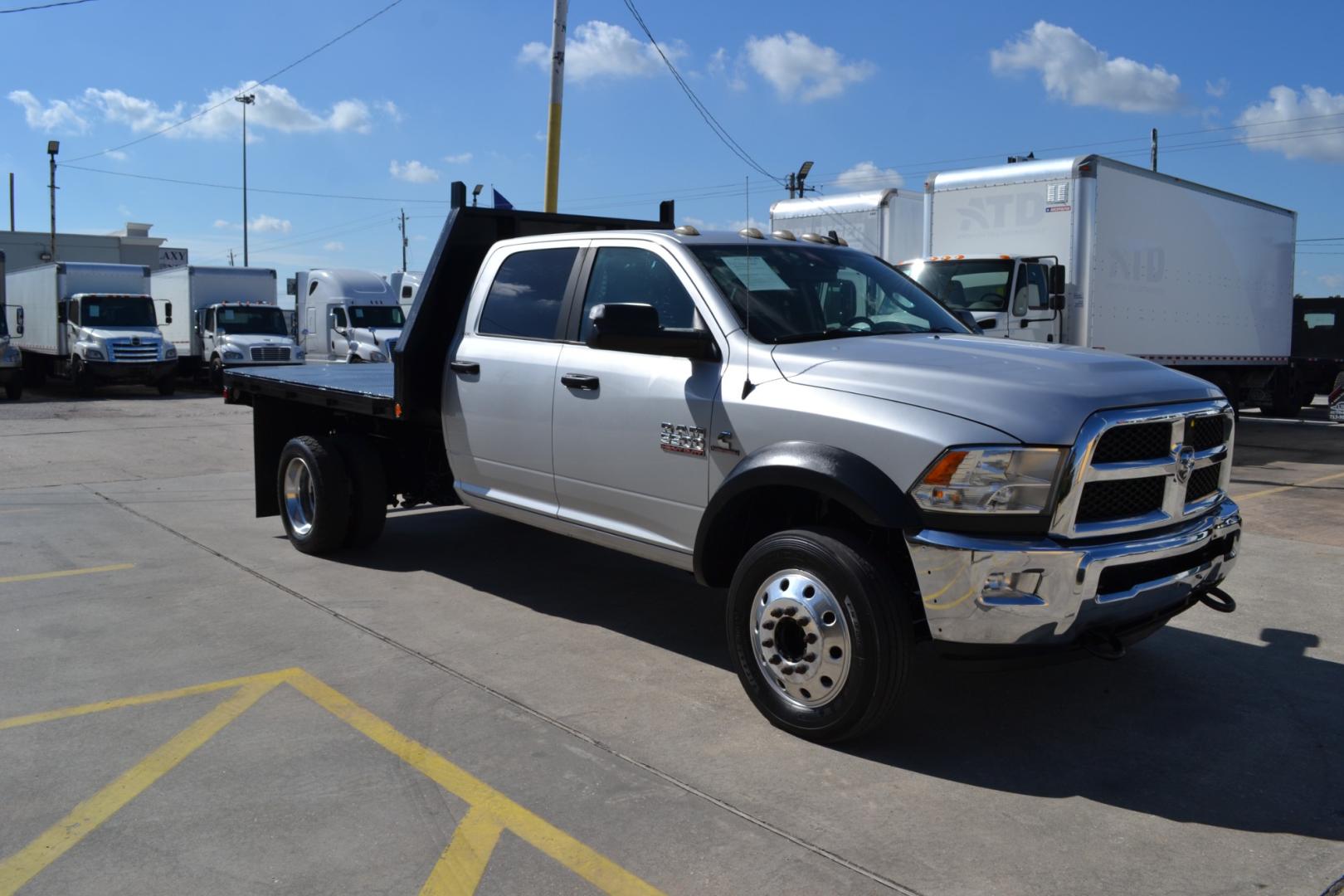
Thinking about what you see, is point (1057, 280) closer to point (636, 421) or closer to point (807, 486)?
point (636, 421)

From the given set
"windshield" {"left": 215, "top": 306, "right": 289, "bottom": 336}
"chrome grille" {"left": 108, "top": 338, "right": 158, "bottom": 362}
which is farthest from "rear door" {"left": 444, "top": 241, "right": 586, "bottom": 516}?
"windshield" {"left": 215, "top": 306, "right": 289, "bottom": 336}

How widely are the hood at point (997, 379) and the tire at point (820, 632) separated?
605mm

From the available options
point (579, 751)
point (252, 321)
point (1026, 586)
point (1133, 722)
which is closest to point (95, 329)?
point (252, 321)

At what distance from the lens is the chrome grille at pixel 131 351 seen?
24.4 meters

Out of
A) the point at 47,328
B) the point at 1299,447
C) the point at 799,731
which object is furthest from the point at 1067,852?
the point at 47,328

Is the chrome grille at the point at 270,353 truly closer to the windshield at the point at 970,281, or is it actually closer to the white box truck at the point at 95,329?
the white box truck at the point at 95,329

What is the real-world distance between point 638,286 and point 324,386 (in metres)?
2.93

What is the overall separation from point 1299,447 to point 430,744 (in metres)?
15.2

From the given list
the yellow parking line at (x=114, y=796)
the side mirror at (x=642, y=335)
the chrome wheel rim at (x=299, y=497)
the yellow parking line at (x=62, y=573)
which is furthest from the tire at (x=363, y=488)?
the side mirror at (x=642, y=335)

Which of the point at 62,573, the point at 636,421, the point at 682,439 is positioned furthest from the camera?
the point at 62,573

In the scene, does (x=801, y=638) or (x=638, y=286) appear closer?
(x=801, y=638)

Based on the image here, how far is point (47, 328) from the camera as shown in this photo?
2647 centimetres

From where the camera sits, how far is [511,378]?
583cm

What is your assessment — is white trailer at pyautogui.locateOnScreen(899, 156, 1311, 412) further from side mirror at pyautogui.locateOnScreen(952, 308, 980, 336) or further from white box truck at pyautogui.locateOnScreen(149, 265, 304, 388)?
white box truck at pyautogui.locateOnScreen(149, 265, 304, 388)
